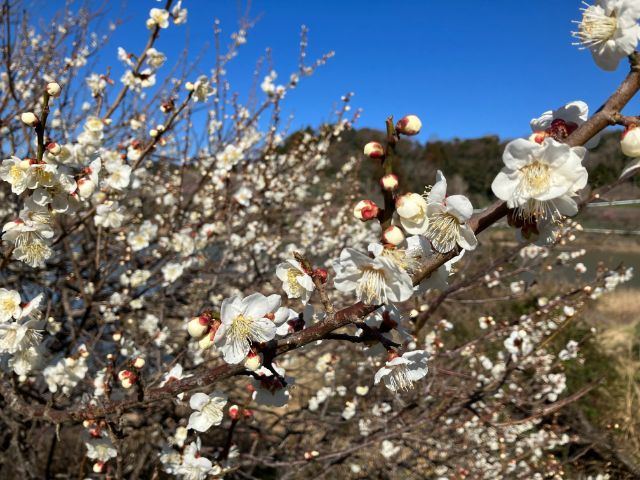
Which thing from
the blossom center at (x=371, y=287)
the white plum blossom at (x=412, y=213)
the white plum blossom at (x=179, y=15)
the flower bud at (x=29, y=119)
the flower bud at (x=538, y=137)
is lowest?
the blossom center at (x=371, y=287)

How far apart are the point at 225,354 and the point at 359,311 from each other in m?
0.33

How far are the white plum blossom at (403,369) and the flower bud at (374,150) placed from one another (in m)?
0.45

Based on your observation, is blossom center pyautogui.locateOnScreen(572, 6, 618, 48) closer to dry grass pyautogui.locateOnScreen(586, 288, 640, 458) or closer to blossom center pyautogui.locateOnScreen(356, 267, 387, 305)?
blossom center pyautogui.locateOnScreen(356, 267, 387, 305)

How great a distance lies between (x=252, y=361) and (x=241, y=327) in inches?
3.7

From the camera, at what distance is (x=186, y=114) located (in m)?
4.12

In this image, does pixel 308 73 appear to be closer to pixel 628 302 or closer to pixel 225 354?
pixel 225 354

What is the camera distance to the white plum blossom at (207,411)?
4.69 feet

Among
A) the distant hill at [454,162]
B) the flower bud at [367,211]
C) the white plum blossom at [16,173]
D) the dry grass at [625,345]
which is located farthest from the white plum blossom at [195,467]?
the distant hill at [454,162]

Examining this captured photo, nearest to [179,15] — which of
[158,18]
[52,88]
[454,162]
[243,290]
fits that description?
[158,18]

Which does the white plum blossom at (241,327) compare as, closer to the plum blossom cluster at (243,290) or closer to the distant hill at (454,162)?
the plum blossom cluster at (243,290)

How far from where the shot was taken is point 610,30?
2.57 ft

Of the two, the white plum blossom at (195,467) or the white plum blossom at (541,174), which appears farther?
the white plum blossom at (195,467)

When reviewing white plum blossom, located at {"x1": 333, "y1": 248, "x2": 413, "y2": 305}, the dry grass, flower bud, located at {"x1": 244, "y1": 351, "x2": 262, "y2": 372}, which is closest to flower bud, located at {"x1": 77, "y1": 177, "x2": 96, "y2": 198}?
flower bud, located at {"x1": 244, "y1": 351, "x2": 262, "y2": 372}

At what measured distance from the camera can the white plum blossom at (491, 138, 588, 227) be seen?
2.45 ft
